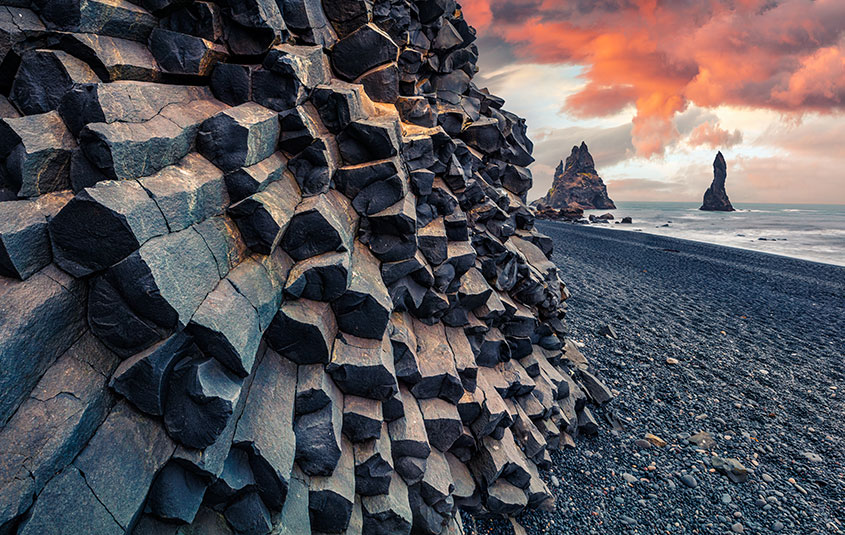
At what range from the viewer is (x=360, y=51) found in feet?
31.0

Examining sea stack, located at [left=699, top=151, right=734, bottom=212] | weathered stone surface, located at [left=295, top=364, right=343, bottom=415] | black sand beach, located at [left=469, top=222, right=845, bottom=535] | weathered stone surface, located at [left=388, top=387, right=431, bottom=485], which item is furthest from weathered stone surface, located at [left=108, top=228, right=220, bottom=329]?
sea stack, located at [left=699, top=151, right=734, bottom=212]

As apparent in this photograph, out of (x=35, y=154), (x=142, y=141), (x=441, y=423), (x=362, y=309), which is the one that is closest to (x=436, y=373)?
(x=441, y=423)

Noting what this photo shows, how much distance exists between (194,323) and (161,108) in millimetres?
3672

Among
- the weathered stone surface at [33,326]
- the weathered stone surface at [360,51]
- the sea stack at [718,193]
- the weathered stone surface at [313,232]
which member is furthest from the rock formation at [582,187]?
the weathered stone surface at [33,326]

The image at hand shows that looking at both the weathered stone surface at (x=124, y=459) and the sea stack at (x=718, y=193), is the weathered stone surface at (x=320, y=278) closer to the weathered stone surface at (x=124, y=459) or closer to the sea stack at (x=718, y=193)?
the weathered stone surface at (x=124, y=459)

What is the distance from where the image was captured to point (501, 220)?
12859mm

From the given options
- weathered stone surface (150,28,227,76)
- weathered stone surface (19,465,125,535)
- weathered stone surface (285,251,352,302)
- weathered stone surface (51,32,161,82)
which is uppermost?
weathered stone surface (150,28,227,76)

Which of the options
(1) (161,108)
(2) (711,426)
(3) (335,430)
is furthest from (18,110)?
(2) (711,426)

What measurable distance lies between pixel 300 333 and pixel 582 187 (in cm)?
20206

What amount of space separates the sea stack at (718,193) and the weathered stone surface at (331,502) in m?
220

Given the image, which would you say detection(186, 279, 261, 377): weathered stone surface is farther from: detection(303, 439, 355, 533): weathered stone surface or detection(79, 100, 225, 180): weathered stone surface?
detection(303, 439, 355, 533): weathered stone surface

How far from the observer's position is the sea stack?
6718 inches

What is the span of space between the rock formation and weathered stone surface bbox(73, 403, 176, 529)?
191 metres

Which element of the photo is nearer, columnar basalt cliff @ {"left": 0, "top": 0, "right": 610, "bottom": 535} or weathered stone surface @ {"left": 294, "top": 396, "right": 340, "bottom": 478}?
columnar basalt cliff @ {"left": 0, "top": 0, "right": 610, "bottom": 535}
